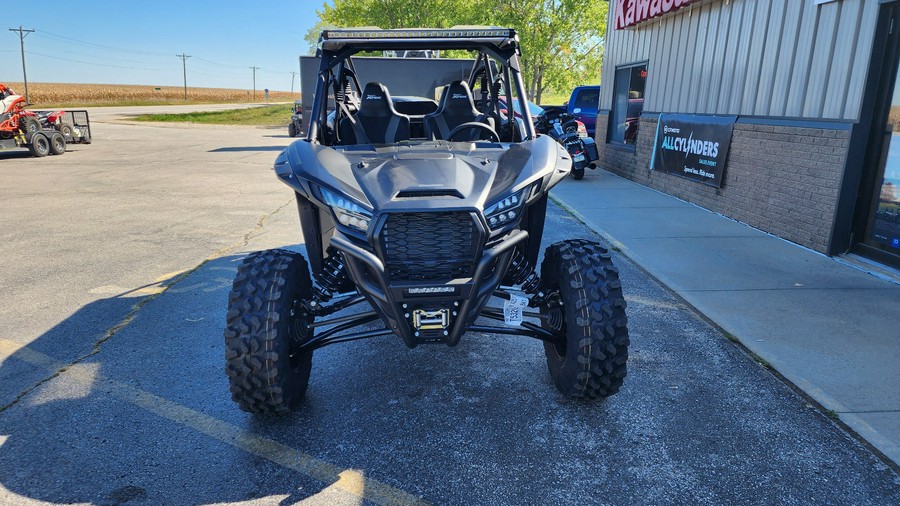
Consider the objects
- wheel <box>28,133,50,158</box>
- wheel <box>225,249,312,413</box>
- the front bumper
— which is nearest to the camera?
the front bumper

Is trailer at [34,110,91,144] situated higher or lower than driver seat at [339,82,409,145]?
lower

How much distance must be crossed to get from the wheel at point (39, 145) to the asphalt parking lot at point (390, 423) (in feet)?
47.2

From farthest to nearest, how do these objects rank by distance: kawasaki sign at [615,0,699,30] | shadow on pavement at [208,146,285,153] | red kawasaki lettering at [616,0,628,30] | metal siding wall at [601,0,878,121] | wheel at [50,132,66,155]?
shadow on pavement at [208,146,285,153] < wheel at [50,132,66,155] < red kawasaki lettering at [616,0,628,30] < kawasaki sign at [615,0,699,30] < metal siding wall at [601,0,878,121]

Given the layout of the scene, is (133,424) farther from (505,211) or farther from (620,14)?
(620,14)

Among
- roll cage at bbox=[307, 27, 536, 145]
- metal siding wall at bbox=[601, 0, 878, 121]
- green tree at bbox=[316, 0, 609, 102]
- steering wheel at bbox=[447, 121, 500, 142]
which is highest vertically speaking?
green tree at bbox=[316, 0, 609, 102]

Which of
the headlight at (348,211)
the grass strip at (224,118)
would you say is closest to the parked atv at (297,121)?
the grass strip at (224,118)

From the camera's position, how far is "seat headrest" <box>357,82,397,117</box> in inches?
A: 180

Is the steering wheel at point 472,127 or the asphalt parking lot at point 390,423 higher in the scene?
the steering wheel at point 472,127

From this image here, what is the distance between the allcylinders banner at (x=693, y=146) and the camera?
→ 8.96 metres

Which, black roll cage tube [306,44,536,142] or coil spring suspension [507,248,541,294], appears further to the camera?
black roll cage tube [306,44,536,142]

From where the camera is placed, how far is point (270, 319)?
3.07 metres

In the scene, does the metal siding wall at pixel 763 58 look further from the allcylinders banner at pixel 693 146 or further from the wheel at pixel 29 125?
the wheel at pixel 29 125

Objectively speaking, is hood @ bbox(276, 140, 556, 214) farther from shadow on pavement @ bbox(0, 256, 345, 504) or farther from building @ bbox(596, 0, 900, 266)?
building @ bbox(596, 0, 900, 266)

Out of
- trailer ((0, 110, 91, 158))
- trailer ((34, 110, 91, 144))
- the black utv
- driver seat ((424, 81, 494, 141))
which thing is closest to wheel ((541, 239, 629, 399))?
the black utv
